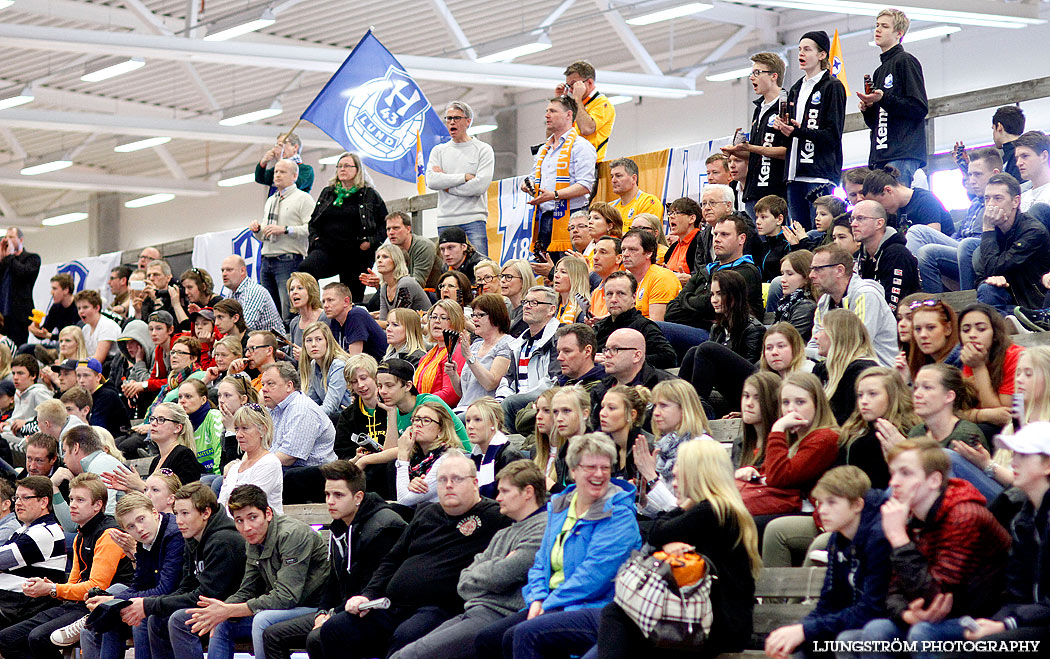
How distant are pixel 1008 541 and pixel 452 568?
259 cm

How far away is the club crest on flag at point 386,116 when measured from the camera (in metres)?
11.5

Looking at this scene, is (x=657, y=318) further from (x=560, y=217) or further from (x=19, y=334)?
(x=19, y=334)

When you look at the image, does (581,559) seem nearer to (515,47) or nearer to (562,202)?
(562,202)

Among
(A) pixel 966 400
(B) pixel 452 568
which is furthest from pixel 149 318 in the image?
(A) pixel 966 400

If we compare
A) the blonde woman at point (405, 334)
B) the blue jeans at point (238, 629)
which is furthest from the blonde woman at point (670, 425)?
the blonde woman at point (405, 334)

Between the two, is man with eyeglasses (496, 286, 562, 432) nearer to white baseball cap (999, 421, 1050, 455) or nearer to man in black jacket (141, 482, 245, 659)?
man in black jacket (141, 482, 245, 659)

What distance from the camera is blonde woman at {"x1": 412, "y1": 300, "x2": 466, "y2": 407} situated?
7.95 metres

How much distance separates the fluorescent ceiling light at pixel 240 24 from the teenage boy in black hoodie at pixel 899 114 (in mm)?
8287

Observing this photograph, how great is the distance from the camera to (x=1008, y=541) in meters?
4.09

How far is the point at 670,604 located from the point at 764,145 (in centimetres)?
482

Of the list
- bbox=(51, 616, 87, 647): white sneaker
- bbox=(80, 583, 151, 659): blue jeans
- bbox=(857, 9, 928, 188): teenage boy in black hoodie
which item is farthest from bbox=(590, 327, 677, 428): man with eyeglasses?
bbox=(51, 616, 87, 647): white sneaker

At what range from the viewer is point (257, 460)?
280 inches

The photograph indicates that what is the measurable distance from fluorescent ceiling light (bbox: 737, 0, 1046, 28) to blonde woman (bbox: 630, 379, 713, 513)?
724 centimetres

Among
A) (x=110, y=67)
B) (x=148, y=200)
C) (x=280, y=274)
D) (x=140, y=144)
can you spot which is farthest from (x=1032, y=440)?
(x=148, y=200)
